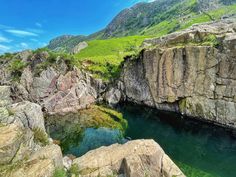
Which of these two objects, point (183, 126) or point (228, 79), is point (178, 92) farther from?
point (228, 79)

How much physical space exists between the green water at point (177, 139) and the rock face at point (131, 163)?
834 centimetres

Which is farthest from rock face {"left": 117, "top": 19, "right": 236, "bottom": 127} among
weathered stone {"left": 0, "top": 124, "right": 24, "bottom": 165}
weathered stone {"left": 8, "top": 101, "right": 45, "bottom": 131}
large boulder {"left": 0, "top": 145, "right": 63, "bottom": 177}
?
weathered stone {"left": 0, "top": 124, "right": 24, "bottom": 165}

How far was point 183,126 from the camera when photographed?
50.7 meters

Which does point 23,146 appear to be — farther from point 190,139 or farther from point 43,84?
point 43,84

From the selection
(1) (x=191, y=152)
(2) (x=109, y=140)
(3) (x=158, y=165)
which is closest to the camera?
(3) (x=158, y=165)

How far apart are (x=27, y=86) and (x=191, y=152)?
43.0 metres

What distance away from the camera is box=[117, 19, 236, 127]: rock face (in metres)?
46.7

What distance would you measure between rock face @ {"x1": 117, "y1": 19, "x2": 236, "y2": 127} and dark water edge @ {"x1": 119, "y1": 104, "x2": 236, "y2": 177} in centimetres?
283

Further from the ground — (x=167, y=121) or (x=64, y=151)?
(x=64, y=151)

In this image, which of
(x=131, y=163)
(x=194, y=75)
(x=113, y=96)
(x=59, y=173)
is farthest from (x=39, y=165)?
(x=113, y=96)

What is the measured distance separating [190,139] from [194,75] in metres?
14.0

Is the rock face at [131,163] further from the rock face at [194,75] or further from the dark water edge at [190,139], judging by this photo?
the rock face at [194,75]

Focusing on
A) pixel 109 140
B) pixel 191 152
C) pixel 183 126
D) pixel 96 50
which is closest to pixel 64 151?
pixel 109 140

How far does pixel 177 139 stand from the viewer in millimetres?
44688
